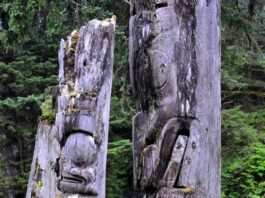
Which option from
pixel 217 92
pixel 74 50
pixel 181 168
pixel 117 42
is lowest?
pixel 181 168

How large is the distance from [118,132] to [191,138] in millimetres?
9526

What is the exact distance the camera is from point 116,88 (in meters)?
11.4

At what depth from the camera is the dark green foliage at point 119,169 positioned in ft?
34.6

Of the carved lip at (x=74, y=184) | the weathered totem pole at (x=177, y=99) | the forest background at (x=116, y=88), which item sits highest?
the forest background at (x=116, y=88)

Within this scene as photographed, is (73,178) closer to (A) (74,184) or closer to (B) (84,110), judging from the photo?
(A) (74,184)

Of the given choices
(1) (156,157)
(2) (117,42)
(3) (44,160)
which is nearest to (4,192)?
(2) (117,42)

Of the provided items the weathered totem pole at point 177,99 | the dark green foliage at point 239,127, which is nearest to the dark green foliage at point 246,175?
the dark green foliage at point 239,127

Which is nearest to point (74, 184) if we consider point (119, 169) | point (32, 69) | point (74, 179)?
point (74, 179)

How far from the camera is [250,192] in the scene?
10586 millimetres

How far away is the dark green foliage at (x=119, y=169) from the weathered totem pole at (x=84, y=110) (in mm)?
5316

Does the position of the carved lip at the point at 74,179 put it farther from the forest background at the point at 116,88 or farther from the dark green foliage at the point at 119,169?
the dark green foliage at the point at 119,169

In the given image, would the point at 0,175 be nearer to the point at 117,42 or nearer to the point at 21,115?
the point at 21,115

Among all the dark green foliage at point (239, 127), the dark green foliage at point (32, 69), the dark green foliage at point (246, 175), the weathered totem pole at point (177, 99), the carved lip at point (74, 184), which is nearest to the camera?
the weathered totem pole at point (177, 99)

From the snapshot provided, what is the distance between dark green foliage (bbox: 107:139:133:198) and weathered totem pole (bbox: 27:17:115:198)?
5316 millimetres
